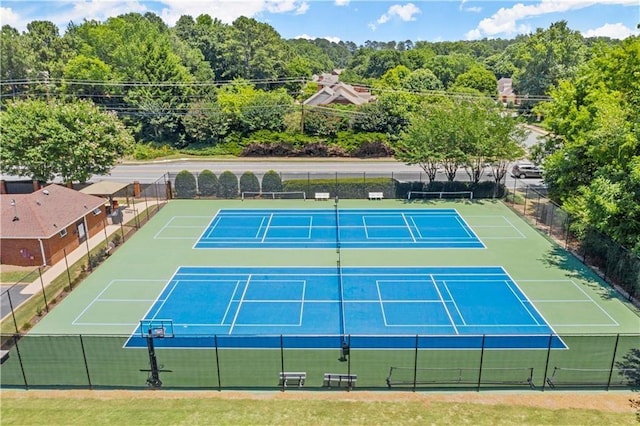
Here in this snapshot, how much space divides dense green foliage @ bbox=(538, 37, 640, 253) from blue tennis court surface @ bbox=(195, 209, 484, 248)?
5.67m

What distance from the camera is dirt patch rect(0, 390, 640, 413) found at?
495 inches

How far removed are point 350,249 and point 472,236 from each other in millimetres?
6981

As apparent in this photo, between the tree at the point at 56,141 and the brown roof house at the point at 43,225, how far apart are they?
3794mm

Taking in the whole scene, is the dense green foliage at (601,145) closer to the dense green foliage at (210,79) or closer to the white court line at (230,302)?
the dense green foliage at (210,79)

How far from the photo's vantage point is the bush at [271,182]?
33.1m

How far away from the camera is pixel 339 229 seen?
27.2 metres

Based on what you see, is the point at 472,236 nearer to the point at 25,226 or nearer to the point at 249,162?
the point at 25,226

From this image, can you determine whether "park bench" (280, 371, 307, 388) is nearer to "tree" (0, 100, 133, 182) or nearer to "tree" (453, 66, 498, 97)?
"tree" (0, 100, 133, 182)

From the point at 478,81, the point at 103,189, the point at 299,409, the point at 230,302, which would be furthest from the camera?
the point at 478,81

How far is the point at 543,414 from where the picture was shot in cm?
1202

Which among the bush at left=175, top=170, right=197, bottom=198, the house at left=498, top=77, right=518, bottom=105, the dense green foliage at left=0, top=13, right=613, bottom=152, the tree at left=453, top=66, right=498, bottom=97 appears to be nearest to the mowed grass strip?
the bush at left=175, top=170, right=197, bottom=198

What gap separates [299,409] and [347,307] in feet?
21.1

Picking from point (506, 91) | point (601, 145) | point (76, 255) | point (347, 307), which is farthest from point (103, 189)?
point (506, 91)

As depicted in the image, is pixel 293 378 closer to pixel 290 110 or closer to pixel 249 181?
pixel 249 181
